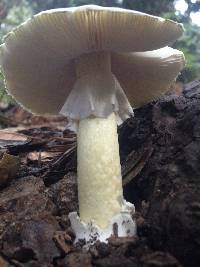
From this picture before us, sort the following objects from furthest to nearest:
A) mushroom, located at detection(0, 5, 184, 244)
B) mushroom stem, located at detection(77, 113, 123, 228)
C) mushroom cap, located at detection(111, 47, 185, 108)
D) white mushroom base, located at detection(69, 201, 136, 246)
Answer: mushroom cap, located at detection(111, 47, 185, 108) → mushroom stem, located at detection(77, 113, 123, 228) → white mushroom base, located at detection(69, 201, 136, 246) → mushroom, located at detection(0, 5, 184, 244)

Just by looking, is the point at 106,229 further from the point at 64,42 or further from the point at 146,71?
the point at 146,71

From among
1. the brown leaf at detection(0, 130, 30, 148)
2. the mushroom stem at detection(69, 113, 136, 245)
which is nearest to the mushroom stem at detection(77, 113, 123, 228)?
the mushroom stem at detection(69, 113, 136, 245)

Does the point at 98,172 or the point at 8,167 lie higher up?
the point at 8,167

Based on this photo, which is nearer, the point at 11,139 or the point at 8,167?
the point at 8,167

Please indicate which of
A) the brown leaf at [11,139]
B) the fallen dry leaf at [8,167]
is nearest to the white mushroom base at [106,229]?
the fallen dry leaf at [8,167]

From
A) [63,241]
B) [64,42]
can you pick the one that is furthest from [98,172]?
[64,42]

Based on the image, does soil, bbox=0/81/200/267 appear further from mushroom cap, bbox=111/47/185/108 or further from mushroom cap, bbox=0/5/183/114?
mushroom cap, bbox=0/5/183/114

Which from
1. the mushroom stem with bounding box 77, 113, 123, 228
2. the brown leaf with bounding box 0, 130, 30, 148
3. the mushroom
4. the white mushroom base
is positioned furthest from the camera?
the brown leaf with bounding box 0, 130, 30, 148

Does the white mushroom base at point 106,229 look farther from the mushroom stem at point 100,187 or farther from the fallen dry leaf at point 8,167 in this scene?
the fallen dry leaf at point 8,167
